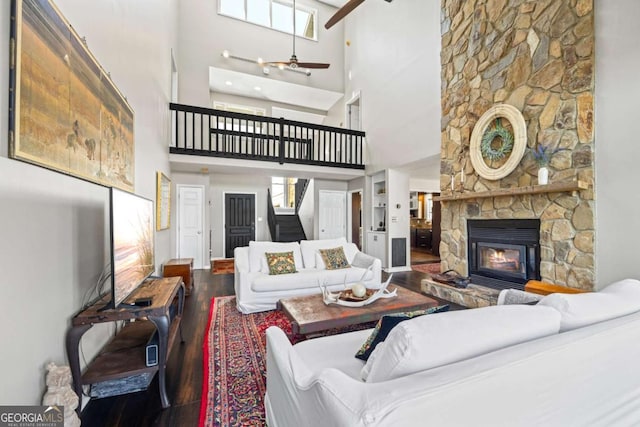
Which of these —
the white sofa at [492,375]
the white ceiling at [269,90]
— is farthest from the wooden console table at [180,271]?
the white ceiling at [269,90]

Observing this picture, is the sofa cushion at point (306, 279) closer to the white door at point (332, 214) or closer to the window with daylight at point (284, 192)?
the white door at point (332, 214)

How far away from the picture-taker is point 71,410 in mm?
1285

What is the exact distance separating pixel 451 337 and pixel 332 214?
6767 millimetres

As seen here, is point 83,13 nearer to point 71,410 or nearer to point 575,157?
point 71,410

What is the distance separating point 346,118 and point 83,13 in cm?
686

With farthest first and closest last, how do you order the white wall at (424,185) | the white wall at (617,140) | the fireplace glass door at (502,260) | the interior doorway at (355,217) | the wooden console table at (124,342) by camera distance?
the white wall at (424,185) < the interior doorway at (355,217) < the fireplace glass door at (502,260) < the white wall at (617,140) < the wooden console table at (124,342)

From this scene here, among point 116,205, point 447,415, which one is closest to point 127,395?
point 116,205

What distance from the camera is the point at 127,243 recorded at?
1.80 meters

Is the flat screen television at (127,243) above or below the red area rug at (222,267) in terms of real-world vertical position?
above

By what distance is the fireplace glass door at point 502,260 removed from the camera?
339 centimetres

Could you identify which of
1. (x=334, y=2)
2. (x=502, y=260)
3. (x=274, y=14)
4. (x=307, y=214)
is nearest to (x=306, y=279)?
(x=502, y=260)

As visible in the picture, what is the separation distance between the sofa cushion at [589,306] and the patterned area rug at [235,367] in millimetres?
1662

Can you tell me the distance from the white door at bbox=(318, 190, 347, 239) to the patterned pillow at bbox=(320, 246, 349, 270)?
130 inches

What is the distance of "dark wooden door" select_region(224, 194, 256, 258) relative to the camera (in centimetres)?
796
